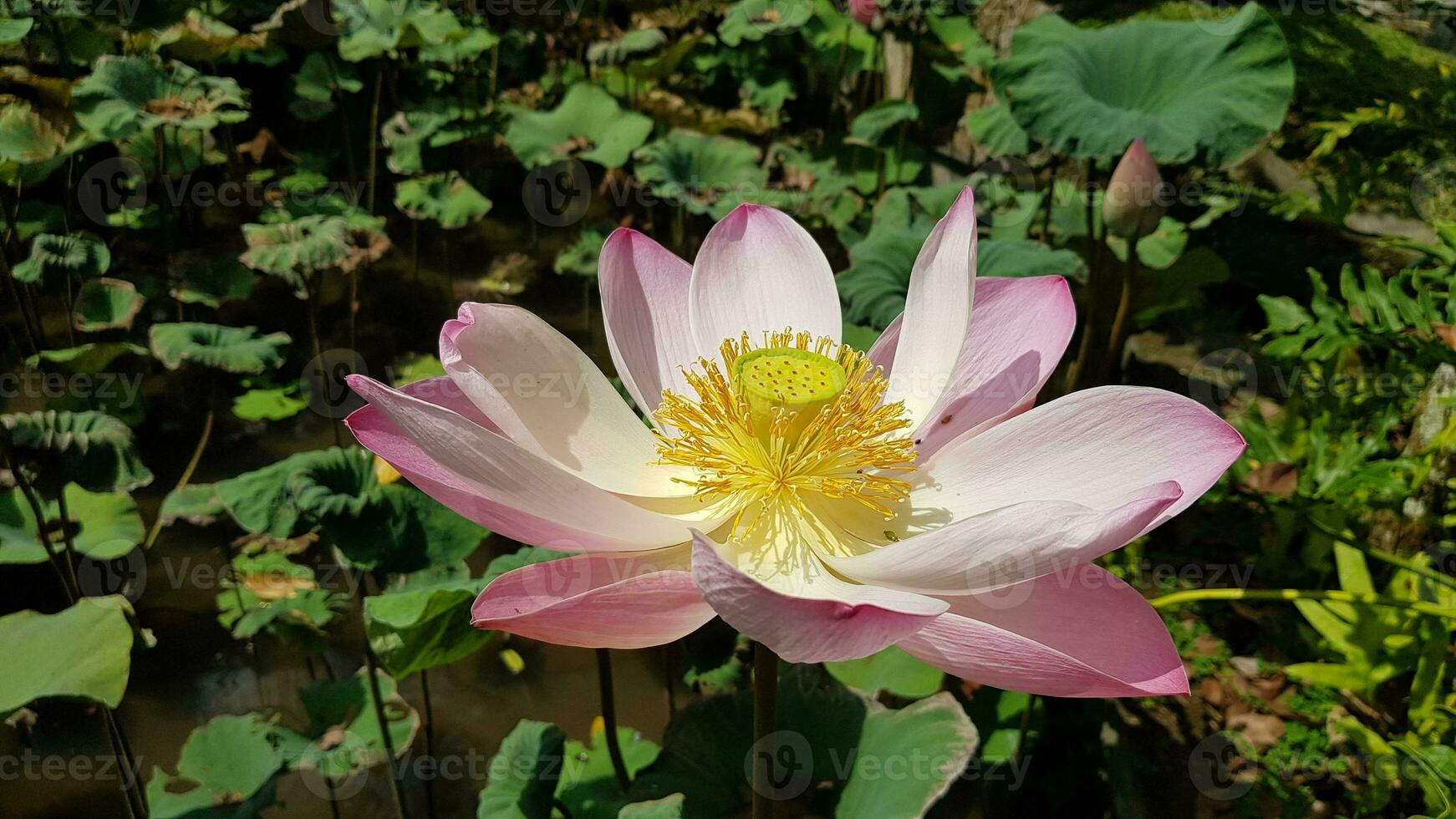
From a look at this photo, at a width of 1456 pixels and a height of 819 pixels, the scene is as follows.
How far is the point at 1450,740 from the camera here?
156 cm

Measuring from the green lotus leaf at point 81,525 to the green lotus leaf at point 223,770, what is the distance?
429 millimetres

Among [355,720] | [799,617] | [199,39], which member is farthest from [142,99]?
[799,617]

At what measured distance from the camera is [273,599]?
7.36ft

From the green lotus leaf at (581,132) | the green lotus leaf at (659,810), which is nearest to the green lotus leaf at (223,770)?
the green lotus leaf at (659,810)

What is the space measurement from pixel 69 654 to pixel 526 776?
0.60m

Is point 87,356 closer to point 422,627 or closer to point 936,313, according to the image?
point 422,627

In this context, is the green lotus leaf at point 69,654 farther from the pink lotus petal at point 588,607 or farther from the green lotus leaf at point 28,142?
the green lotus leaf at point 28,142

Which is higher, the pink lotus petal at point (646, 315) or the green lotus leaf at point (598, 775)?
the pink lotus petal at point (646, 315)

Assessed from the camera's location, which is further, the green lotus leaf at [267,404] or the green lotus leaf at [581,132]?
the green lotus leaf at [581,132]

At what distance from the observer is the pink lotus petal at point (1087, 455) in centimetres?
83

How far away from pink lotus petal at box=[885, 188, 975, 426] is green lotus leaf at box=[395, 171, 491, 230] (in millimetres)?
2702

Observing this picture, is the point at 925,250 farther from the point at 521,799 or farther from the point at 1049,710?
the point at 1049,710

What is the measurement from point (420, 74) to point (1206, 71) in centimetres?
362

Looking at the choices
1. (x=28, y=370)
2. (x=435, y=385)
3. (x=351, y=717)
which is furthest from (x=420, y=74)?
(x=435, y=385)
